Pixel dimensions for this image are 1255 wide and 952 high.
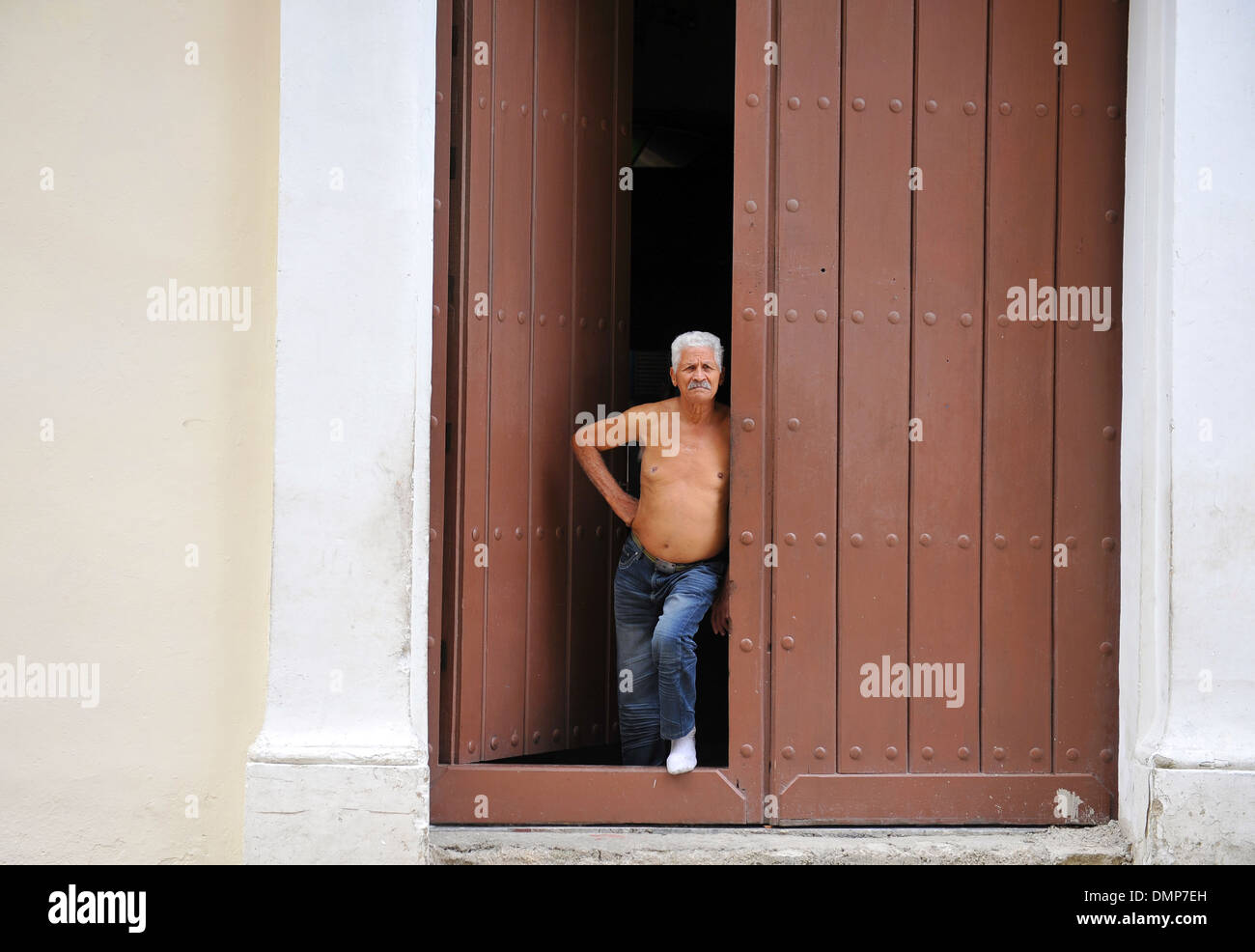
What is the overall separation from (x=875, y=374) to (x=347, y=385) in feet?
5.85

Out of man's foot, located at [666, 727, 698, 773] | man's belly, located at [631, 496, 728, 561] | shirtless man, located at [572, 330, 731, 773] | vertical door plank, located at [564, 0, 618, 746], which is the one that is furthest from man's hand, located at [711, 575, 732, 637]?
vertical door plank, located at [564, 0, 618, 746]

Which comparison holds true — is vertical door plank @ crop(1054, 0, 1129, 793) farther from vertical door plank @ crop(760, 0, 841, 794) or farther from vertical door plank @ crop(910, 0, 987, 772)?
vertical door plank @ crop(760, 0, 841, 794)

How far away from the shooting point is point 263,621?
383 centimetres

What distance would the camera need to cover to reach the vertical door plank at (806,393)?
411cm

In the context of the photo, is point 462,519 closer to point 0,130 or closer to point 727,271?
point 0,130

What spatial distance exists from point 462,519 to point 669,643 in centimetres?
82

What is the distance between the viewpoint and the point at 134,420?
386cm

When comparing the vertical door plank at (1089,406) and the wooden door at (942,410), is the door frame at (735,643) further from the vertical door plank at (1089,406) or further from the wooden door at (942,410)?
the vertical door plank at (1089,406)

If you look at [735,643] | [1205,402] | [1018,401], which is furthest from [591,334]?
[1205,402]

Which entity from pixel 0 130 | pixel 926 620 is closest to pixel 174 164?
pixel 0 130

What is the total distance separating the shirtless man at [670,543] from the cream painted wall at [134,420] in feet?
4.09

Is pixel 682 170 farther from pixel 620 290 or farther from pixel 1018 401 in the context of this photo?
pixel 1018 401

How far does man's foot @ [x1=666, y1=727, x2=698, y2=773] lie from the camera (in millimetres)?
4031

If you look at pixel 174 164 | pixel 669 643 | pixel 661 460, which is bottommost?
pixel 669 643
